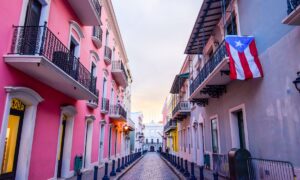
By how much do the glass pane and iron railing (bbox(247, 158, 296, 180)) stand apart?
7.90 meters

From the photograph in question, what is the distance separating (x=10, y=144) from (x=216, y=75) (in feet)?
26.8

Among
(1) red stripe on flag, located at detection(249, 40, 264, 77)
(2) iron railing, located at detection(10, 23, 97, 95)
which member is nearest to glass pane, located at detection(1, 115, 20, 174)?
(2) iron railing, located at detection(10, 23, 97, 95)

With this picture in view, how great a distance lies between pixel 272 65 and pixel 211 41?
651cm

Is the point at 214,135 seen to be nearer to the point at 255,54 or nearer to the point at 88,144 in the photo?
the point at 255,54

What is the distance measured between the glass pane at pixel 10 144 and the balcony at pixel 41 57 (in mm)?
Result: 1609

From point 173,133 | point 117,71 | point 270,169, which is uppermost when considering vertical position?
point 117,71

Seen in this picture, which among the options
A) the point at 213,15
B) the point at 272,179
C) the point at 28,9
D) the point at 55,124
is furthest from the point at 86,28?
the point at 272,179

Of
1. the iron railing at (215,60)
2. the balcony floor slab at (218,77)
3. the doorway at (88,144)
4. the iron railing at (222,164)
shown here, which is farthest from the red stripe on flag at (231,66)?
the doorway at (88,144)

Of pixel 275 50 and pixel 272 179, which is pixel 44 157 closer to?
pixel 272 179

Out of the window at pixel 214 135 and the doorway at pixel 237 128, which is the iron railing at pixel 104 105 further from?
the doorway at pixel 237 128

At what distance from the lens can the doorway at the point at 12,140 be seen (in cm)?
653

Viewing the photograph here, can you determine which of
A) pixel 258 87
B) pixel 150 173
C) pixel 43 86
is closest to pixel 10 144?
pixel 43 86

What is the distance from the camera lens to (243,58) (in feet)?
25.9

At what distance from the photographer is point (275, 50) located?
6891 mm
